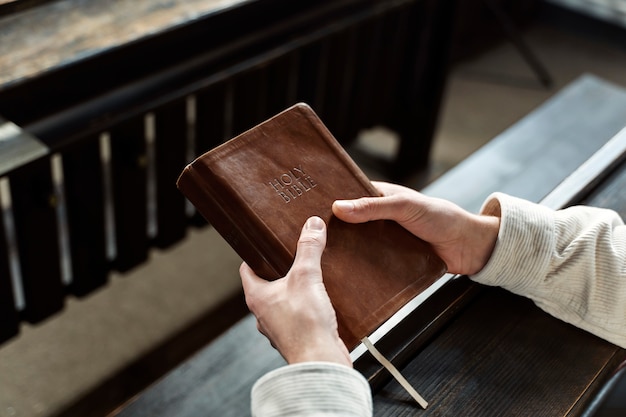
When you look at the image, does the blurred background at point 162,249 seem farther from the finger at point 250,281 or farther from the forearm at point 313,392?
the forearm at point 313,392

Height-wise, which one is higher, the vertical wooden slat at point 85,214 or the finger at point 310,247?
the finger at point 310,247

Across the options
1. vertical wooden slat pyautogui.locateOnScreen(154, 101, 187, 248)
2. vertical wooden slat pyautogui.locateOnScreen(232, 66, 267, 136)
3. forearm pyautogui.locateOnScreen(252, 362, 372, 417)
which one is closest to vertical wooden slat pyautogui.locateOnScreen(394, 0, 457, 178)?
vertical wooden slat pyautogui.locateOnScreen(232, 66, 267, 136)

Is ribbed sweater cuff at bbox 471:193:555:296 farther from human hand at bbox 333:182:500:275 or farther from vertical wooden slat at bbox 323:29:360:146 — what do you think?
vertical wooden slat at bbox 323:29:360:146

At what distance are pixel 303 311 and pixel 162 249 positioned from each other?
123cm

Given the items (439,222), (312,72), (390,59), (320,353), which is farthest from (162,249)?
(320,353)

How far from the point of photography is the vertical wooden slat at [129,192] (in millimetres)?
1667

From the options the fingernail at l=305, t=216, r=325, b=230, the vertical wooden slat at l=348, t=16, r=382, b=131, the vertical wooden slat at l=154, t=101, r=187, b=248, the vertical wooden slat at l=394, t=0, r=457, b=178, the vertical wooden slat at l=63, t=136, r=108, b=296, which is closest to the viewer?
the fingernail at l=305, t=216, r=325, b=230

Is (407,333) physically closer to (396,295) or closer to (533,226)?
(396,295)

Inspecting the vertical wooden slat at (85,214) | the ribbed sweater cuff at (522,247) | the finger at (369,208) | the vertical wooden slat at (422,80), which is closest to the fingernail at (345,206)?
the finger at (369,208)

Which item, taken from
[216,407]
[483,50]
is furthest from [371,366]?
[483,50]

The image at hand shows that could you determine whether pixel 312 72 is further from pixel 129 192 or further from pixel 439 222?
pixel 439 222

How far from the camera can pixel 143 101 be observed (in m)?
1.57

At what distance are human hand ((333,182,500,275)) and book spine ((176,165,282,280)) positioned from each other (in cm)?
10

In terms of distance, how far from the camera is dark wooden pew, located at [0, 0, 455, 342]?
4.75 feet
